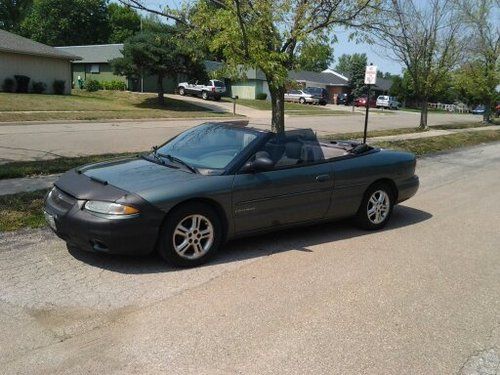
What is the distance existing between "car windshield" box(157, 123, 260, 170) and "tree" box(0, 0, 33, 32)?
42278mm

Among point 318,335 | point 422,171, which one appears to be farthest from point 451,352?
point 422,171

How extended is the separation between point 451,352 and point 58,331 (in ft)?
8.89

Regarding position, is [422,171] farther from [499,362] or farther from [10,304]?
[10,304]

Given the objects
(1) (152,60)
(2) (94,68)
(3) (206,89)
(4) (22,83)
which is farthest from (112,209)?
(2) (94,68)

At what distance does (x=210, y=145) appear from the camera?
5793 millimetres

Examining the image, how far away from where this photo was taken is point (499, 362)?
11.7ft

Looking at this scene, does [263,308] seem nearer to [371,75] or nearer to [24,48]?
[371,75]

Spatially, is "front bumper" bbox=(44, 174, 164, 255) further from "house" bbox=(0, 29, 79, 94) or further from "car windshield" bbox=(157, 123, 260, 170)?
"house" bbox=(0, 29, 79, 94)

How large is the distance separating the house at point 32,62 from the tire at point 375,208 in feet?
98.5

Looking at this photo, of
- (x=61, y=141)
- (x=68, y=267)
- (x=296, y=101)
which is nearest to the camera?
(x=68, y=267)

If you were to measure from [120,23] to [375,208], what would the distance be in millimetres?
74729

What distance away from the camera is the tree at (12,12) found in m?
50.0

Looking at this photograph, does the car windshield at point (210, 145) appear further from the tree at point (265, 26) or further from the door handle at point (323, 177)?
the tree at point (265, 26)

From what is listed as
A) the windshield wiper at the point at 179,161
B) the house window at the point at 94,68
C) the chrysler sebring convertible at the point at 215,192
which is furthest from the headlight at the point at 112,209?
the house window at the point at 94,68
